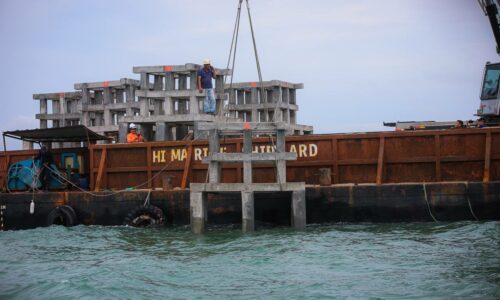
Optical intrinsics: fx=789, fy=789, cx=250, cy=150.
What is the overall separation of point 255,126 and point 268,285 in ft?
23.2

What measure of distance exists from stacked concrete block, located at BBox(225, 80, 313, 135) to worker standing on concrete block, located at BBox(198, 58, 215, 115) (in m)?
3.40

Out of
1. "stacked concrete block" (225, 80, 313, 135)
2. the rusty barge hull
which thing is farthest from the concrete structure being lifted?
the rusty barge hull

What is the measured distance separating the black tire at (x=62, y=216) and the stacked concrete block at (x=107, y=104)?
5.72m

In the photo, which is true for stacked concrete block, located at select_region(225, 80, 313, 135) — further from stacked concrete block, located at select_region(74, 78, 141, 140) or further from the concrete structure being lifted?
stacked concrete block, located at select_region(74, 78, 141, 140)

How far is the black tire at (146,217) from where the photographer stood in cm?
2186

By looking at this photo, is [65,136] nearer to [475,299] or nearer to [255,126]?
[255,126]

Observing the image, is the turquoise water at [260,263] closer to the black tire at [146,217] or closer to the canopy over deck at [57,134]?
the black tire at [146,217]

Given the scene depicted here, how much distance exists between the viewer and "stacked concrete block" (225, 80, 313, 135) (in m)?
28.3

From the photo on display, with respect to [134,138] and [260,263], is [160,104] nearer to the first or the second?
[134,138]

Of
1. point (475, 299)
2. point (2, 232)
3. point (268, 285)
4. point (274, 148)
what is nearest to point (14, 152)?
point (2, 232)

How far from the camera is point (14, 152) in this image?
1011 inches

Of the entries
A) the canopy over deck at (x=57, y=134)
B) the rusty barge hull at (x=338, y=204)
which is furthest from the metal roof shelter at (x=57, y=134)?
the rusty barge hull at (x=338, y=204)

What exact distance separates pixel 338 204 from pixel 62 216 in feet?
26.5

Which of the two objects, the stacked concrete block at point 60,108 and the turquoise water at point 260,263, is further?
the stacked concrete block at point 60,108
